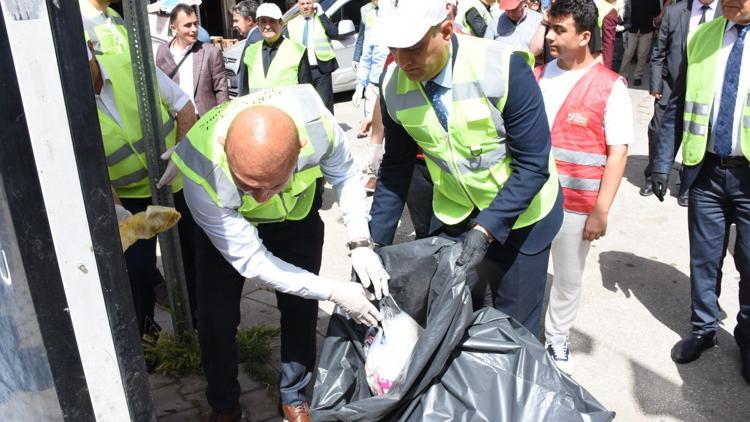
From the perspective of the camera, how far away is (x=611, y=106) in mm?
2922

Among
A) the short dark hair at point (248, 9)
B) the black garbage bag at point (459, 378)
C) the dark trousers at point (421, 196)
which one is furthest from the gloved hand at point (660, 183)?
the short dark hair at point (248, 9)

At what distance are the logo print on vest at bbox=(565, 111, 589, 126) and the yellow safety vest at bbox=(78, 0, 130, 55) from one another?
6.34 ft

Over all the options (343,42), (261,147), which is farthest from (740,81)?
(343,42)

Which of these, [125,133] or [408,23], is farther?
[125,133]

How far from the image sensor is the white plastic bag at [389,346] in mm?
2059

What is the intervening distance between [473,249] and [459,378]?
0.40 meters

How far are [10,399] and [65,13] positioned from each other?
0.75 metres

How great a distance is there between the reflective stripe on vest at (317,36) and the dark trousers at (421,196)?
9.02ft

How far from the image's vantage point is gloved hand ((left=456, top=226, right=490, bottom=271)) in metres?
2.12

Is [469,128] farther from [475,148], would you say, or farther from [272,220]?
[272,220]

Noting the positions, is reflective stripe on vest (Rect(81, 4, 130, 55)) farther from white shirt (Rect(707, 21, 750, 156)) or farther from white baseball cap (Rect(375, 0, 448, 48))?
white shirt (Rect(707, 21, 750, 156))

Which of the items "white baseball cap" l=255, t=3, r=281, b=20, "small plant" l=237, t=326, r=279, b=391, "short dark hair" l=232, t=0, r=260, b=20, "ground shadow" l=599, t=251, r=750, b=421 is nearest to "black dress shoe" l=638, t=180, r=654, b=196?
"ground shadow" l=599, t=251, r=750, b=421

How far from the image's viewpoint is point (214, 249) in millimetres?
2566

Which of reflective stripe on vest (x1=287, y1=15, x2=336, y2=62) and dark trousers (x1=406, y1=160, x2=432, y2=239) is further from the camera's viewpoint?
reflective stripe on vest (x1=287, y1=15, x2=336, y2=62)
